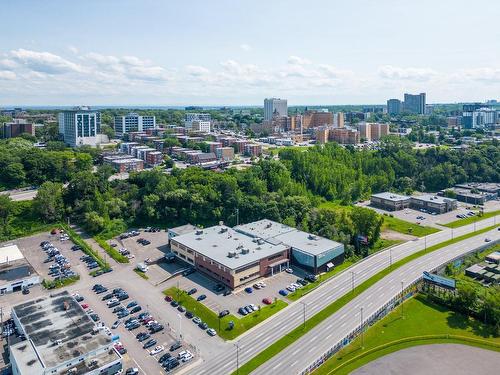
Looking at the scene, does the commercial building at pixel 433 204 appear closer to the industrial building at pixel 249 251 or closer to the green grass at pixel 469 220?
the green grass at pixel 469 220

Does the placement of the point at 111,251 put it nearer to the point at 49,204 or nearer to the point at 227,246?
the point at 49,204

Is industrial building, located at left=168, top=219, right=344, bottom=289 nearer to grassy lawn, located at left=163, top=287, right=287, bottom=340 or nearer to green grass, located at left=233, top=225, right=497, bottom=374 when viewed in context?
grassy lawn, located at left=163, top=287, right=287, bottom=340

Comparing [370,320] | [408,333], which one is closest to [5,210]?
[370,320]

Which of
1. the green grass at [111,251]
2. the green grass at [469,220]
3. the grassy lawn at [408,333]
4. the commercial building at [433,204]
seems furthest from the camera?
the commercial building at [433,204]

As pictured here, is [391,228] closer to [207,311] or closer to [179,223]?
[179,223]

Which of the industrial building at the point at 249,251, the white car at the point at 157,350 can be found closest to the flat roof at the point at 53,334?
the white car at the point at 157,350

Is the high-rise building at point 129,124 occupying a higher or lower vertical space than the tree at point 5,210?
higher

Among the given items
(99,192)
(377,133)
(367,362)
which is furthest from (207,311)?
(377,133)
